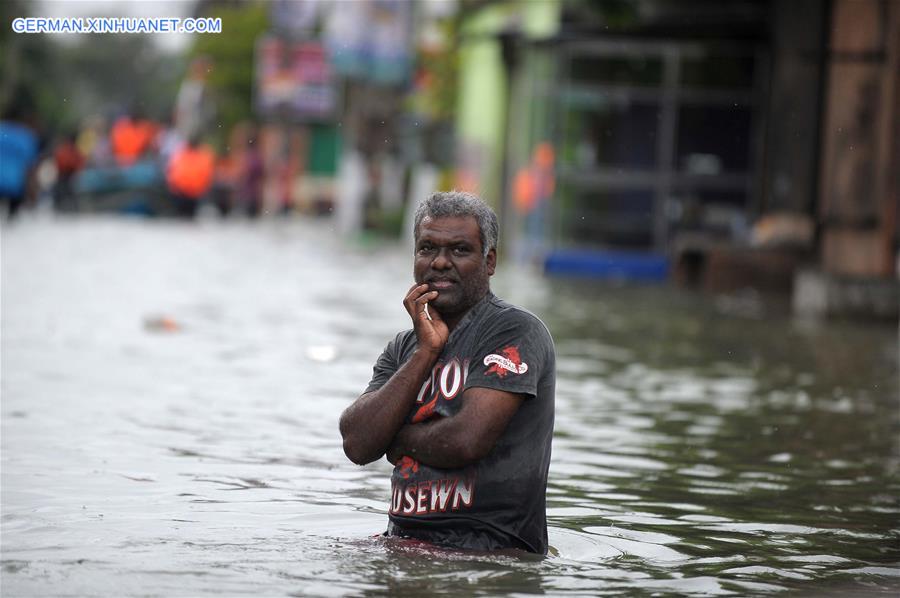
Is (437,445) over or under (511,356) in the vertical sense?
under

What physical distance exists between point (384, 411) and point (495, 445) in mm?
376

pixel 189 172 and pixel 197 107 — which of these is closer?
pixel 189 172

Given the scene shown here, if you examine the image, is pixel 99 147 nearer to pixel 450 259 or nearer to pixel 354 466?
pixel 354 466

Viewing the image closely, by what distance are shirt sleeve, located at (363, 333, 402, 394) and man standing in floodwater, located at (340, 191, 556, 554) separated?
37mm

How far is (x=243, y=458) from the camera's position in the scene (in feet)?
29.8

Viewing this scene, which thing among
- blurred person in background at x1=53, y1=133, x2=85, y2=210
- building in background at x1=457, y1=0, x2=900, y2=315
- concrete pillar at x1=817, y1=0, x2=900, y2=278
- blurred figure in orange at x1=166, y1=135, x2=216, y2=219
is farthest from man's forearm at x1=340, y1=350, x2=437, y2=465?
blurred figure in orange at x1=166, y1=135, x2=216, y2=219

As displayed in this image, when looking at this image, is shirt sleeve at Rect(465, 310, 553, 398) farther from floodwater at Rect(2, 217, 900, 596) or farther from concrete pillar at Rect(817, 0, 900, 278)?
concrete pillar at Rect(817, 0, 900, 278)

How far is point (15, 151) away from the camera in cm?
3253

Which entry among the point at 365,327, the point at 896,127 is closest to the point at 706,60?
the point at 896,127

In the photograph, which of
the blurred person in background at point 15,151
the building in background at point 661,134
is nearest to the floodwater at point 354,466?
the building in background at point 661,134

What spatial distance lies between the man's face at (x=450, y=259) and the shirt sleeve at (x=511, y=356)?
15 centimetres

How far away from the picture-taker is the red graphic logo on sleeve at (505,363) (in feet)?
19.7

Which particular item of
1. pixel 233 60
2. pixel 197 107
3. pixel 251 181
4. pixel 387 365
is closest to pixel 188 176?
pixel 251 181

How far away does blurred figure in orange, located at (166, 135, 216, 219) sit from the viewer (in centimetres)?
4469
